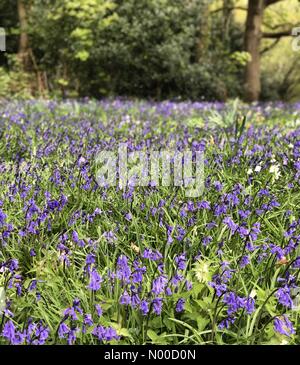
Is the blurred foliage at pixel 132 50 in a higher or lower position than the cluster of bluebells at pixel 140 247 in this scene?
higher

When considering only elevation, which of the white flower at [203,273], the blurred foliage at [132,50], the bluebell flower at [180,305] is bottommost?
the bluebell flower at [180,305]

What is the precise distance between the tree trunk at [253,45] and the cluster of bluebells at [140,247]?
430 inches

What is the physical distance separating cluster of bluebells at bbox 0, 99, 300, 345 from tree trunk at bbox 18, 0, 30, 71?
43.8ft

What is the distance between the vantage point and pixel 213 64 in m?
17.2

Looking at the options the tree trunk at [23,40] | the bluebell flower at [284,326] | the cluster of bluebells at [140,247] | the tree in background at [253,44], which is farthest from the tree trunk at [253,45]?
Result: the bluebell flower at [284,326]

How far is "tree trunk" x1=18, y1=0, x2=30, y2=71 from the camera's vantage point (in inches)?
685

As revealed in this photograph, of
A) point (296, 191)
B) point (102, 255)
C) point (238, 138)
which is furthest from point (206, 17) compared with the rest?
point (102, 255)

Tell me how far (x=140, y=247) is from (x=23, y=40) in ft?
53.2

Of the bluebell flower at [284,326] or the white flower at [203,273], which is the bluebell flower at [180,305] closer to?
the white flower at [203,273]

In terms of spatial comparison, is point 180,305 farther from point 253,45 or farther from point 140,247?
point 253,45

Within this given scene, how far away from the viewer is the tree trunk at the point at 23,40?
17.4 m

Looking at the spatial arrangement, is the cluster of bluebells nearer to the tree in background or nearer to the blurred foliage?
the tree in background

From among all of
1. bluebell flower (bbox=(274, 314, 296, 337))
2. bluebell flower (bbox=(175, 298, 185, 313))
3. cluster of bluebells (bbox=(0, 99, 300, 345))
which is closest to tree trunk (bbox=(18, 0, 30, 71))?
cluster of bluebells (bbox=(0, 99, 300, 345))

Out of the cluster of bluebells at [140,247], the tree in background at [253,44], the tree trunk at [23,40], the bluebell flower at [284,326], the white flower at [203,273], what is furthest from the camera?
the tree trunk at [23,40]
